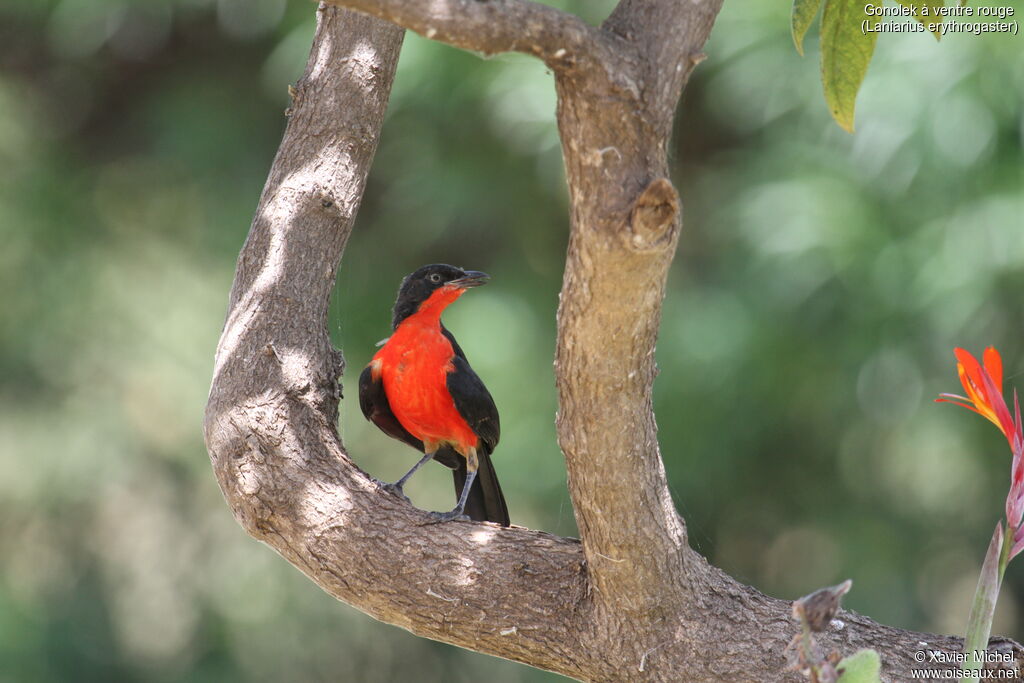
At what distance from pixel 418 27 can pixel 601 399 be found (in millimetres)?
786

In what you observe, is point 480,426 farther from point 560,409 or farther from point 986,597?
point 986,597

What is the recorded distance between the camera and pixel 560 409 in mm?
2312

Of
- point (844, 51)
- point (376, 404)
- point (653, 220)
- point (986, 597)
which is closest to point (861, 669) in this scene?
point (986, 597)

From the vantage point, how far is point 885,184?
6.38 metres

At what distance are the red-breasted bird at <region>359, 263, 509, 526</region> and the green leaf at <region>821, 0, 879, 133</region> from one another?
5.00 ft

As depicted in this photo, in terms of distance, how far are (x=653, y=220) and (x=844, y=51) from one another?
83 centimetres

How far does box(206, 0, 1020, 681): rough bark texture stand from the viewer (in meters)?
1.99

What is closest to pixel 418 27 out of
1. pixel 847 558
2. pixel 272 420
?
pixel 272 420

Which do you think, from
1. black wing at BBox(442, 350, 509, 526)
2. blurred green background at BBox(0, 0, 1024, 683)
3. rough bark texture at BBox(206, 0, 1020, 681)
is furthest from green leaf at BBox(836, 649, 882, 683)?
blurred green background at BBox(0, 0, 1024, 683)

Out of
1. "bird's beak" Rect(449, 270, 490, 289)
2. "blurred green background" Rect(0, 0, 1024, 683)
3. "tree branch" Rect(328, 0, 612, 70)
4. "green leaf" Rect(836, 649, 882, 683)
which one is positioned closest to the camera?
"green leaf" Rect(836, 649, 882, 683)

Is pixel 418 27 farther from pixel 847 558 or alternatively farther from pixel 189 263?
pixel 189 263

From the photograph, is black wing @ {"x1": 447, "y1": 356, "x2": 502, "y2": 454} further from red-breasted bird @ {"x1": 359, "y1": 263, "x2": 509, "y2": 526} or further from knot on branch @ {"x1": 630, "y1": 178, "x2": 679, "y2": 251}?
knot on branch @ {"x1": 630, "y1": 178, "x2": 679, "y2": 251}

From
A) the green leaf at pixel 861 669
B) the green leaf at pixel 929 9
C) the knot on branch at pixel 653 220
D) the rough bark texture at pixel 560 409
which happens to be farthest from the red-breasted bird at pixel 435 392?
the green leaf at pixel 861 669

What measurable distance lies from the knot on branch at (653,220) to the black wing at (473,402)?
1749mm
